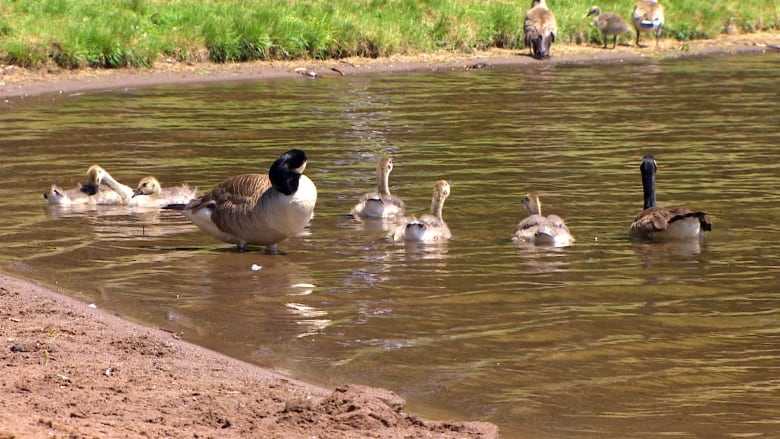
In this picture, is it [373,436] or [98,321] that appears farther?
[98,321]

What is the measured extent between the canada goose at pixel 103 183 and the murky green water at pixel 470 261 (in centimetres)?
26

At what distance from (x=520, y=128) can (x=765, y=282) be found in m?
11.2

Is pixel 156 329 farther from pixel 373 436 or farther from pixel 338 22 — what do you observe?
pixel 338 22

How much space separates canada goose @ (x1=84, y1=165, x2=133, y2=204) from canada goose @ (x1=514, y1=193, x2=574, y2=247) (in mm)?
4920

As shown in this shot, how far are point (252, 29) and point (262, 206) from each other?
20.0m

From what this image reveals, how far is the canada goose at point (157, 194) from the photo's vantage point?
15023 mm

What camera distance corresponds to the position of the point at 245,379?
799 centimetres

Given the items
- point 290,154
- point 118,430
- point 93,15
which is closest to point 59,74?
point 93,15

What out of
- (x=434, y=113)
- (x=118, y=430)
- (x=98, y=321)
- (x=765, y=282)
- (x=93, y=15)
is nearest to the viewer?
(x=118, y=430)

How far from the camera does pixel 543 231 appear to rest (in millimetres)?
12805

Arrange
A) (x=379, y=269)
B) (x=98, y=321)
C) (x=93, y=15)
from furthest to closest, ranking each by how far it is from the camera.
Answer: (x=93, y=15)
(x=379, y=269)
(x=98, y=321)

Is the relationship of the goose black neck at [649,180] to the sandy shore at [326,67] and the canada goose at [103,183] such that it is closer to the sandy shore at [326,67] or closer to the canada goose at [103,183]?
the canada goose at [103,183]

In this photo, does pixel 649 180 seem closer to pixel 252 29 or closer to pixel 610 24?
pixel 252 29

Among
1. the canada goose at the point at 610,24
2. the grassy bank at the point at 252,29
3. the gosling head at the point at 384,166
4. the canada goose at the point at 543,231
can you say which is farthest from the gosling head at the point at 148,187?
the canada goose at the point at 610,24
